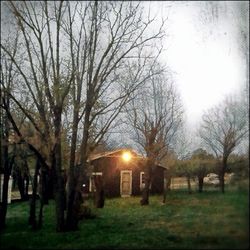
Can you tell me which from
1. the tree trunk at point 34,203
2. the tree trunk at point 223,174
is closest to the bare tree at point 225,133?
the tree trunk at point 223,174

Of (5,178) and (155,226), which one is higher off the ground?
(5,178)

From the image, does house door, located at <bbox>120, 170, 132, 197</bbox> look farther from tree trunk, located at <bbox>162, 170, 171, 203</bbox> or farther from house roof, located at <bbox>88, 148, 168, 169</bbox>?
tree trunk, located at <bbox>162, 170, 171, 203</bbox>

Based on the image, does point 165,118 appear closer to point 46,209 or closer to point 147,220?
point 147,220

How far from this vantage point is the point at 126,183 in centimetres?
772

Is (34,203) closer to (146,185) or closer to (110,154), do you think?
(110,154)

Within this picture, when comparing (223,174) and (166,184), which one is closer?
(223,174)

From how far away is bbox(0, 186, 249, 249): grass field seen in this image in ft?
18.4

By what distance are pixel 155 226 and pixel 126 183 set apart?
1.09 m

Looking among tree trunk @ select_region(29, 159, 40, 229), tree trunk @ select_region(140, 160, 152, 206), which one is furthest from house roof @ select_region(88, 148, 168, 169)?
tree trunk @ select_region(29, 159, 40, 229)

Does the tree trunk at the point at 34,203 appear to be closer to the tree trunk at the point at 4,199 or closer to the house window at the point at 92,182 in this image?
the tree trunk at the point at 4,199

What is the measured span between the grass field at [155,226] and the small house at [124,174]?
0.18 metres

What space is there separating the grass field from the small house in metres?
0.18

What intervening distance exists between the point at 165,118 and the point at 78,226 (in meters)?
2.83

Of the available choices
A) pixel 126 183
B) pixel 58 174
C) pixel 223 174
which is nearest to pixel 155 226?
pixel 126 183
